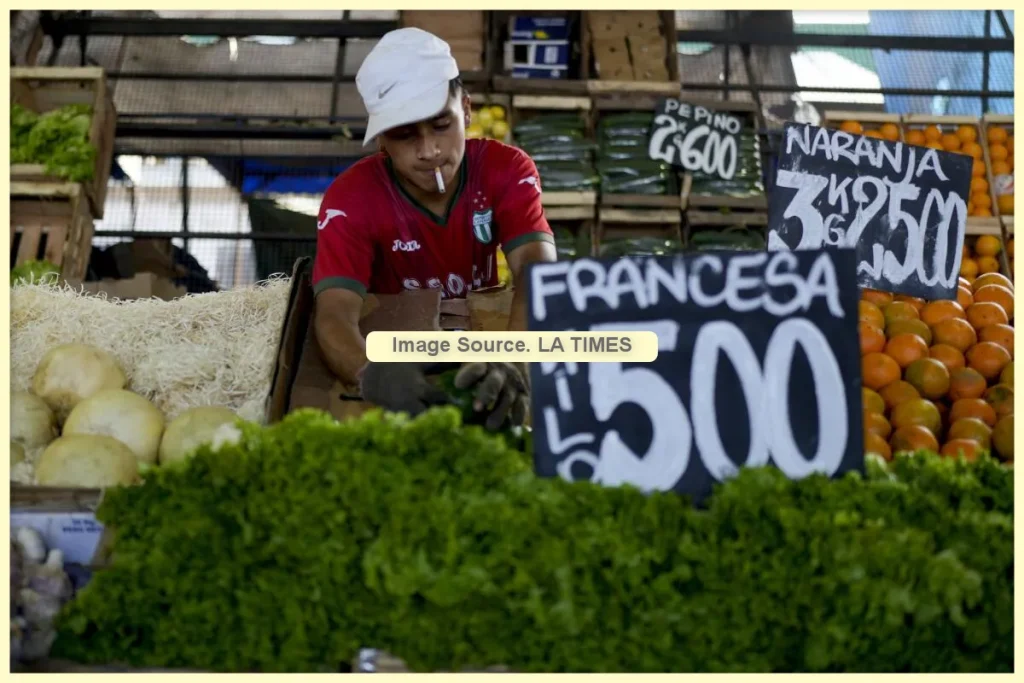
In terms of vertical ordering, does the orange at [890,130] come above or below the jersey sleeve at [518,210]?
above

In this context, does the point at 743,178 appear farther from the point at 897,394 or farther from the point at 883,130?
the point at 897,394

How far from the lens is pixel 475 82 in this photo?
766cm

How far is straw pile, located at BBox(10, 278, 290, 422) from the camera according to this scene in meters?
2.90

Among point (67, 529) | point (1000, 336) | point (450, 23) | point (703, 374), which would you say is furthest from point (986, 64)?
point (67, 529)

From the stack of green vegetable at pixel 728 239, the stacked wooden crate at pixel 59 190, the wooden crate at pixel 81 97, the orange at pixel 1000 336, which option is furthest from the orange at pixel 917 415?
the wooden crate at pixel 81 97

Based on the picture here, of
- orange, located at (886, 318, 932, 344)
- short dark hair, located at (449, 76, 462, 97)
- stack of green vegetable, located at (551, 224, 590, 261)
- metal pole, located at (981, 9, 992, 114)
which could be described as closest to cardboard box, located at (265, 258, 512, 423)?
short dark hair, located at (449, 76, 462, 97)

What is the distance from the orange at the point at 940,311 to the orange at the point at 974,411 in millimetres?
391

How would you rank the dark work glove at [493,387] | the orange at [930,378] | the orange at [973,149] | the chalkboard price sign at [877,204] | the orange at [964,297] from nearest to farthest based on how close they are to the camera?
1. the dark work glove at [493,387]
2. the orange at [930,378]
3. the chalkboard price sign at [877,204]
4. the orange at [964,297]
5. the orange at [973,149]

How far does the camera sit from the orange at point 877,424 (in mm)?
2801

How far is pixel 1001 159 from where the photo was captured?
747 cm

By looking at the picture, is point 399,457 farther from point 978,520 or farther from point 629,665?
point 978,520

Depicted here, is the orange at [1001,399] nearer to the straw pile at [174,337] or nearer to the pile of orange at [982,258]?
the straw pile at [174,337]

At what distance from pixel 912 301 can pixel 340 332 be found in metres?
1.93

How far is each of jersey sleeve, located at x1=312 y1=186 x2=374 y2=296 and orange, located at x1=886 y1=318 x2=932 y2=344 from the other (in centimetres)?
167
